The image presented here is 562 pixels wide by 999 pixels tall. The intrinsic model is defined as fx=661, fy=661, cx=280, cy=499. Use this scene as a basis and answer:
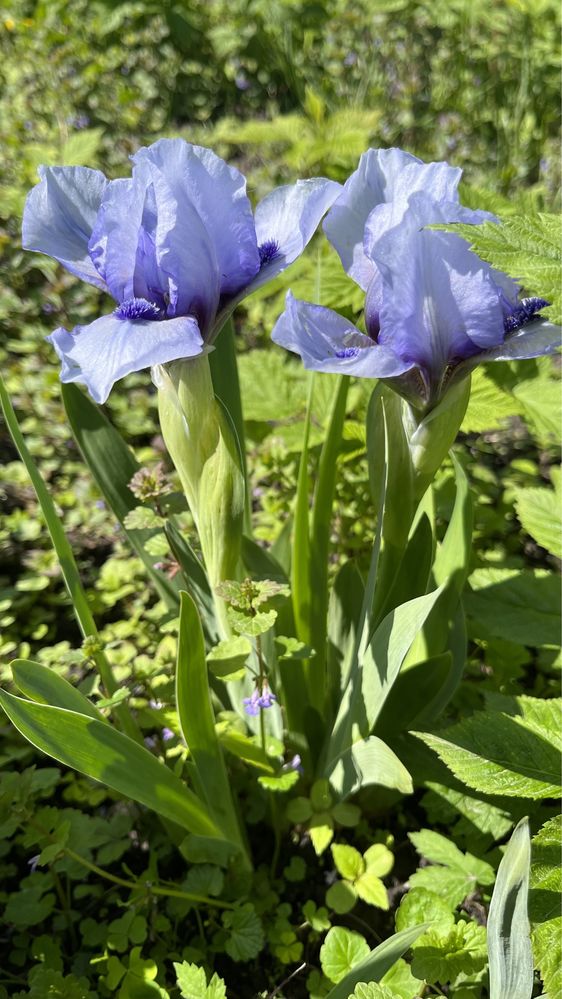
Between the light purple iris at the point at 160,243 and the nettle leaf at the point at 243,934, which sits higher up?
the light purple iris at the point at 160,243

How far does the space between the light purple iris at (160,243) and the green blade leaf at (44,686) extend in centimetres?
31

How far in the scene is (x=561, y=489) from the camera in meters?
1.10

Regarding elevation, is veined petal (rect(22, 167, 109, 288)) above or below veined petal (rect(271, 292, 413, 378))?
above

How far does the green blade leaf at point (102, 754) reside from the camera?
0.65m

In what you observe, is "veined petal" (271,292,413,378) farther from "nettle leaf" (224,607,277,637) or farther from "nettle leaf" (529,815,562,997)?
"nettle leaf" (529,815,562,997)

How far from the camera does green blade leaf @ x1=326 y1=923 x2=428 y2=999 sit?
27.0 inches

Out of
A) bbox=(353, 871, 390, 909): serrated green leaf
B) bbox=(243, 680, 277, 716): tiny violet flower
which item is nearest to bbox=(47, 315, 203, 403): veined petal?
bbox=(243, 680, 277, 716): tiny violet flower

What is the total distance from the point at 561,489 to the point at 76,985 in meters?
0.99

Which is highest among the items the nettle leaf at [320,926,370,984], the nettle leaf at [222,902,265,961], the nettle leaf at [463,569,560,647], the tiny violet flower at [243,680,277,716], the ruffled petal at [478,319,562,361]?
the ruffled petal at [478,319,562,361]

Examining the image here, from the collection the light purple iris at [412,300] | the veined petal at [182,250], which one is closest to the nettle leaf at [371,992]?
the light purple iris at [412,300]

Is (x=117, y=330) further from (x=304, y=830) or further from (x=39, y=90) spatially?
(x=39, y=90)

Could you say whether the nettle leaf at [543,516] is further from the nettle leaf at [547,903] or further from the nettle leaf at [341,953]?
the nettle leaf at [341,953]

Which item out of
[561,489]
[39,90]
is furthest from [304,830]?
[39,90]

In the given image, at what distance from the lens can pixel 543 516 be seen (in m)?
1.08
